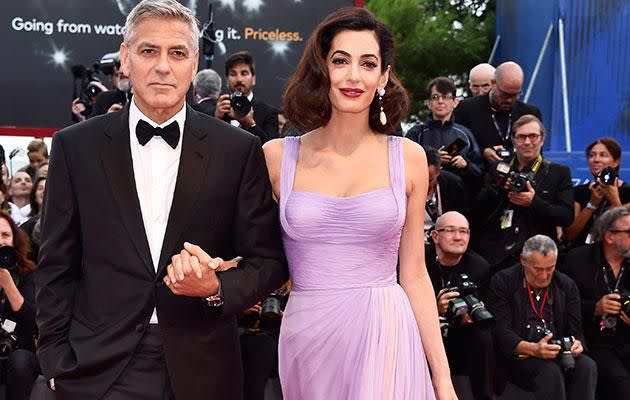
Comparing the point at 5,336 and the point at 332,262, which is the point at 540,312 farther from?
the point at 332,262

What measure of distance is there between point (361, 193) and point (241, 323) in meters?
3.75

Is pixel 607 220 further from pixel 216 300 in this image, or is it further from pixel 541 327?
pixel 216 300

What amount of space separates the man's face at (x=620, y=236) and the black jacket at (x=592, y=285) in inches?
3.5

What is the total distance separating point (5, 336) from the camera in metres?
6.64

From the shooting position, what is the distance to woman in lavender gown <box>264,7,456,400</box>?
368 cm

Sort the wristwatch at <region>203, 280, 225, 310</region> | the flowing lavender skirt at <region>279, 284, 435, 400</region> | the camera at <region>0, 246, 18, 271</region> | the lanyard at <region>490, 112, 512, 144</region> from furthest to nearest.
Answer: the lanyard at <region>490, 112, 512, 144</region>
the camera at <region>0, 246, 18, 271</region>
the flowing lavender skirt at <region>279, 284, 435, 400</region>
the wristwatch at <region>203, 280, 225, 310</region>

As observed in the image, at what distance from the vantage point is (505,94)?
8.45 meters

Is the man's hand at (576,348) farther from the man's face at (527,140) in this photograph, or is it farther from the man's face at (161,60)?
the man's face at (161,60)

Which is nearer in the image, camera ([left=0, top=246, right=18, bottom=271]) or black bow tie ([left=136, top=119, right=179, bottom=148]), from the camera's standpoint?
black bow tie ([left=136, top=119, right=179, bottom=148])

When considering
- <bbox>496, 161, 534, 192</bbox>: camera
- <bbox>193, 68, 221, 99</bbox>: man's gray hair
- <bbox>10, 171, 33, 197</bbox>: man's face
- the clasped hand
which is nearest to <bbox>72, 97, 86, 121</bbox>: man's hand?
<bbox>10, 171, 33, 197</bbox>: man's face

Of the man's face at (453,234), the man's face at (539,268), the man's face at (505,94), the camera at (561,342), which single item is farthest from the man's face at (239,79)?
the camera at (561,342)

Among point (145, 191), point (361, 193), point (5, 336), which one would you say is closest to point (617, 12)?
point (5, 336)

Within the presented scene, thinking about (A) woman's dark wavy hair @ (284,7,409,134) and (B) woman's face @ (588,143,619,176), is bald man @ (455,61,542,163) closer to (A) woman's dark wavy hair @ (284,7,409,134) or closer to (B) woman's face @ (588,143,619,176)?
(B) woman's face @ (588,143,619,176)

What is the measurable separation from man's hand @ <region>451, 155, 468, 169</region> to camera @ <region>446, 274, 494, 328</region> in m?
0.95
